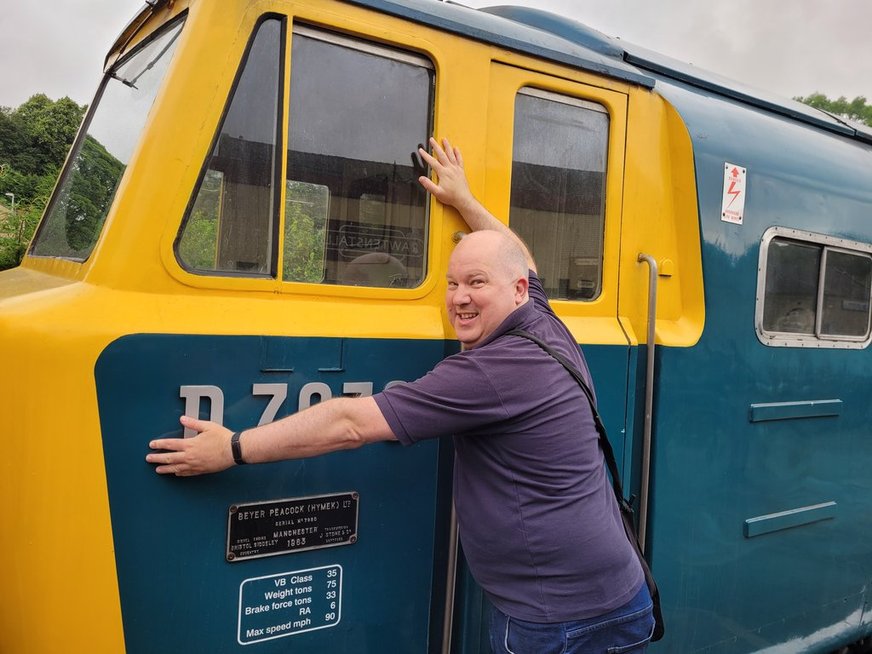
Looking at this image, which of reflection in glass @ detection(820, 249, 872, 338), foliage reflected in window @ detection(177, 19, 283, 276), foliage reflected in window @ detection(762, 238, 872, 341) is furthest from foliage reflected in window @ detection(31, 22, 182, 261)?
reflection in glass @ detection(820, 249, 872, 338)

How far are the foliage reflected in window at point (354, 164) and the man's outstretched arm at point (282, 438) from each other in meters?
0.41

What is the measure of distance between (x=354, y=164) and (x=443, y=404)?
2.39ft

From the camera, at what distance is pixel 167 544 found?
68.9 inches

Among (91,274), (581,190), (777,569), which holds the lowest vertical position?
(777,569)

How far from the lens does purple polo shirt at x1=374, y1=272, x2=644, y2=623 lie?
1.76 m

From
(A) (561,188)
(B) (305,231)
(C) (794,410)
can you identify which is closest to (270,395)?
(B) (305,231)

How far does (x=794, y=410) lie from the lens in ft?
9.64

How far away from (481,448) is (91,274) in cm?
104

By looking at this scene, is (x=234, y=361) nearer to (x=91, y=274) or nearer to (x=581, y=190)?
(x=91, y=274)

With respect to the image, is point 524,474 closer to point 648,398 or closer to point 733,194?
point 648,398

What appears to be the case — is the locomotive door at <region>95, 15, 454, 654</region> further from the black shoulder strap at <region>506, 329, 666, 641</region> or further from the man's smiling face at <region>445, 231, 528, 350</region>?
the black shoulder strap at <region>506, 329, 666, 641</region>

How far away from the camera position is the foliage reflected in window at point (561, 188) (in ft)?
7.61

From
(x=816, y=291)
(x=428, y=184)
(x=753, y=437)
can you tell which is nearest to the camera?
(x=428, y=184)

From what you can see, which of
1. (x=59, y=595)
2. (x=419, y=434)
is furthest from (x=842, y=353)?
(x=59, y=595)
